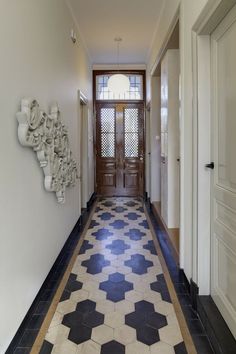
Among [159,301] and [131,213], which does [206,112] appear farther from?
[131,213]

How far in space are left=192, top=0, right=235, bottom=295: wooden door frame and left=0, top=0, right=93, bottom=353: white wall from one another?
1.22 meters

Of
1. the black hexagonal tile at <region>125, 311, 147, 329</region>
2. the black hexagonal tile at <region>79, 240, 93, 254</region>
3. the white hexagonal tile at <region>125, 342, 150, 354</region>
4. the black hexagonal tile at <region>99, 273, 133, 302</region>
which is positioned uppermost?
the black hexagonal tile at <region>79, 240, 93, 254</region>

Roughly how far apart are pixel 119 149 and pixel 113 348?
5.33 metres

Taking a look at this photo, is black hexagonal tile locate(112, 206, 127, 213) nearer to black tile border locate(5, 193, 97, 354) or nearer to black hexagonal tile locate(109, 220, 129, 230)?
black hexagonal tile locate(109, 220, 129, 230)

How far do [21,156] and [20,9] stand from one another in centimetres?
98

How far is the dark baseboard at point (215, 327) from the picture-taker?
159 cm

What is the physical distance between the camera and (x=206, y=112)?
2031mm

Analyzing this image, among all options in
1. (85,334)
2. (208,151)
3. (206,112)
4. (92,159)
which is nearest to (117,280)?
(85,334)

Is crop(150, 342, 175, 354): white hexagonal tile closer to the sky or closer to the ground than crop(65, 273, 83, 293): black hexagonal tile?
closer to the ground

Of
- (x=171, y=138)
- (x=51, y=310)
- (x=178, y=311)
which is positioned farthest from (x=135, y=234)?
(x=51, y=310)

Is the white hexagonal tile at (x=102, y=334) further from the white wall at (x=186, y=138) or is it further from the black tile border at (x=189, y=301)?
the white wall at (x=186, y=138)

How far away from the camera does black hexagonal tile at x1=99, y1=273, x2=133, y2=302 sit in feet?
7.59

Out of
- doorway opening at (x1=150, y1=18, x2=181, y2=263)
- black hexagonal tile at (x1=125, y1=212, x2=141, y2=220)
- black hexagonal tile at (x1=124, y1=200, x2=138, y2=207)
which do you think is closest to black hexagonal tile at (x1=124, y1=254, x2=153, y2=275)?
doorway opening at (x1=150, y1=18, x2=181, y2=263)

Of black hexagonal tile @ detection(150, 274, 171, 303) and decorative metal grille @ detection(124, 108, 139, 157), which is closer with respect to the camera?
black hexagonal tile @ detection(150, 274, 171, 303)
